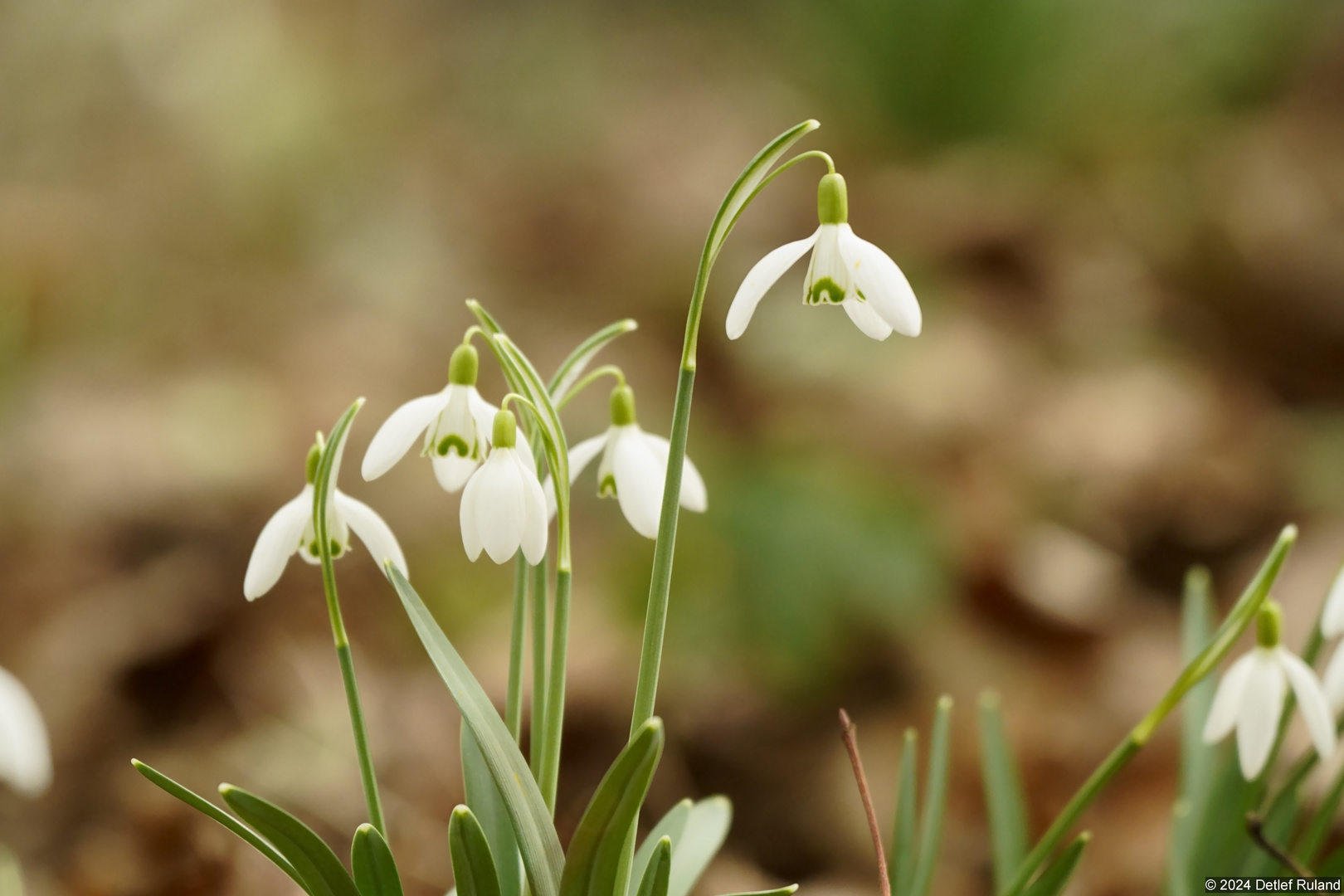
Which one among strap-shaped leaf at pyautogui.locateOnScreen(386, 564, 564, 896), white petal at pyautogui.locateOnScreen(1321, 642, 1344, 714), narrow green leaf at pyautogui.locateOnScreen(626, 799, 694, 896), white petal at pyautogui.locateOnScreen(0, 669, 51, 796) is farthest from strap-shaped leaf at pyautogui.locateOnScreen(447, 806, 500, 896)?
white petal at pyautogui.locateOnScreen(1321, 642, 1344, 714)

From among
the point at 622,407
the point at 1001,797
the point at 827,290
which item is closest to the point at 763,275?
the point at 827,290

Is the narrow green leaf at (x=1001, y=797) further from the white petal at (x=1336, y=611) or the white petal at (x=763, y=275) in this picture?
the white petal at (x=763, y=275)

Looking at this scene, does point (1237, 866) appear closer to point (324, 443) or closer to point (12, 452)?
point (324, 443)

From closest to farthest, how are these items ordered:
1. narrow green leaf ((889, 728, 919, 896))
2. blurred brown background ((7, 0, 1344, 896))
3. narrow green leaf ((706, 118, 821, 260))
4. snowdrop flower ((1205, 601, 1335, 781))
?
narrow green leaf ((706, 118, 821, 260)) < snowdrop flower ((1205, 601, 1335, 781)) < narrow green leaf ((889, 728, 919, 896)) < blurred brown background ((7, 0, 1344, 896))

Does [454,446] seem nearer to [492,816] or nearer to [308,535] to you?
[308,535]

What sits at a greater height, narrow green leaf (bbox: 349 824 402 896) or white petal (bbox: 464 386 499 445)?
white petal (bbox: 464 386 499 445)

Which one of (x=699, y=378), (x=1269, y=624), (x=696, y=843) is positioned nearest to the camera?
(x=1269, y=624)

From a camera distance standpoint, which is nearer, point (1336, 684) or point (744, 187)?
point (744, 187)

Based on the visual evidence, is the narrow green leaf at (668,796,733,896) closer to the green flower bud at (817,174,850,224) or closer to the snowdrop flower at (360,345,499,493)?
the snowdrop flower at (360,345,499,493)
